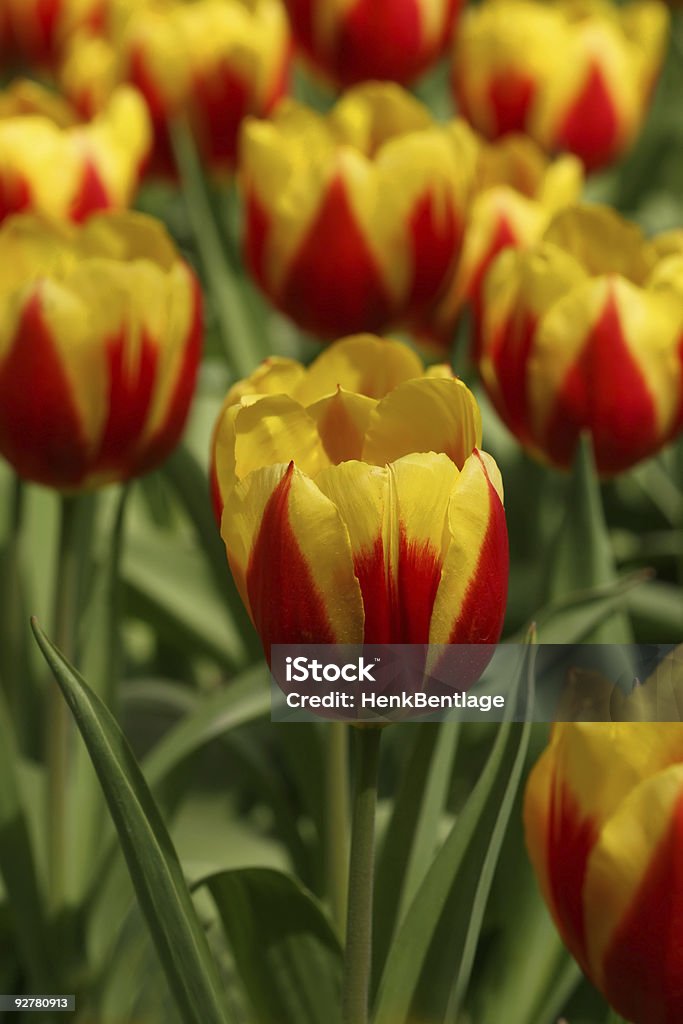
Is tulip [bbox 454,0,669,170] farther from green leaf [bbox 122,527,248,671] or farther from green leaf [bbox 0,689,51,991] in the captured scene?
green leaf [bbox 0,689,51,991]

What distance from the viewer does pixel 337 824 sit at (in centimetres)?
73

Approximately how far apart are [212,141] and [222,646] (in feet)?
1.62

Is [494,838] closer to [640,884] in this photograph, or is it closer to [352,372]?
[640,884]

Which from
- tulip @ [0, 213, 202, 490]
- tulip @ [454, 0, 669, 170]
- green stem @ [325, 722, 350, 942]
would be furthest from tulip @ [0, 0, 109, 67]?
green stem @ [325, 722, 350, 942]

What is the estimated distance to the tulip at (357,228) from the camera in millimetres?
892

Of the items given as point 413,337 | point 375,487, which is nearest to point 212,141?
point 413,337

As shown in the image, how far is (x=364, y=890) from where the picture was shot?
491 millimetres

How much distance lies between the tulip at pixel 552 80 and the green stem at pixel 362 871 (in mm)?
925

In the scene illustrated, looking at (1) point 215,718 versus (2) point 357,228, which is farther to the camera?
(2) point 357,228

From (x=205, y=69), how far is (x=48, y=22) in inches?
18.5

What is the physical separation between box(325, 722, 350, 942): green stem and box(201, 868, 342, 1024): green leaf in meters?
0.07

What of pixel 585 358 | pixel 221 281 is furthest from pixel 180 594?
pixel 585 358

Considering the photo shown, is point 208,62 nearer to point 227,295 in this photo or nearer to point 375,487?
point 227,295

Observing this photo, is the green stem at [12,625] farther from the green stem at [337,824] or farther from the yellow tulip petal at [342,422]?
the yellow tulip petal at [342,422]
